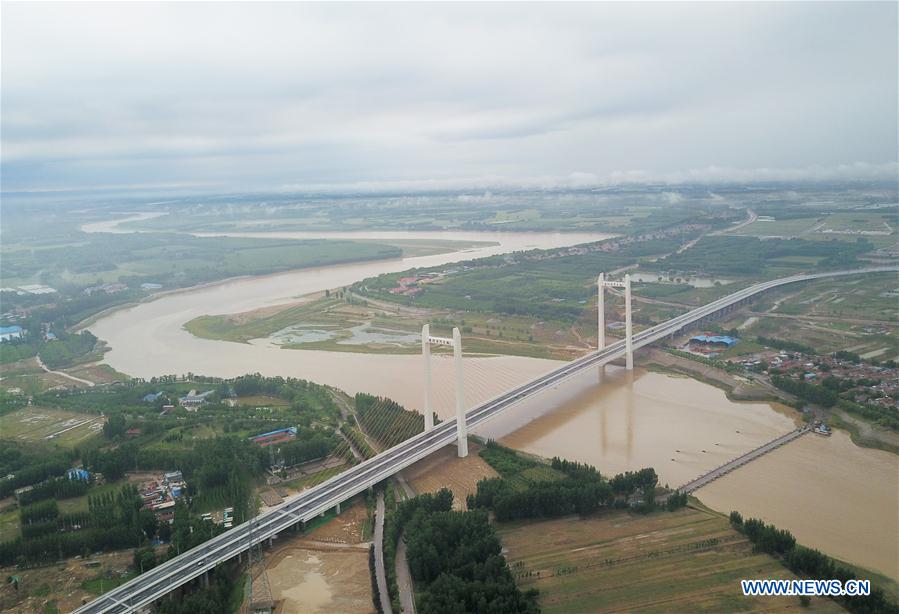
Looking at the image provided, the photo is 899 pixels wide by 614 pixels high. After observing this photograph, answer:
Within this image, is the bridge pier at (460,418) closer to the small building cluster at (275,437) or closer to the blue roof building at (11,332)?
the small building cluster at (275,437)

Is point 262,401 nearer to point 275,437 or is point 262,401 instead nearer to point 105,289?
point 275,437

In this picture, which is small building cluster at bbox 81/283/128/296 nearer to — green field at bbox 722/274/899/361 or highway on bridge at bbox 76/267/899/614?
highway on bridge at bbox 76/267/899/614

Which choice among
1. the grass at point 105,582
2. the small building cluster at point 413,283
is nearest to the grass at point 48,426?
the grass at point 105,582

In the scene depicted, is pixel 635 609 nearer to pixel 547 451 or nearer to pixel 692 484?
pixel 692 484

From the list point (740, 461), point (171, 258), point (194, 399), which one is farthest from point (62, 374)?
point (171, 258)

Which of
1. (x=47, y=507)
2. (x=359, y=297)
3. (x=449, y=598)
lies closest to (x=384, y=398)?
(x=47, y=507)

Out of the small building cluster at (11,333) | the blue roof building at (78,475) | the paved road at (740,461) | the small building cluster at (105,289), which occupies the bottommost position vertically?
the paved road at (740,461)

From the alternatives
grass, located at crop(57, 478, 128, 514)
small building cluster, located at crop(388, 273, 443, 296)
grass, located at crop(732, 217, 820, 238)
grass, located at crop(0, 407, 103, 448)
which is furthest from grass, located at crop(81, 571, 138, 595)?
grass, located at crop(732, 217, 820, 238)
